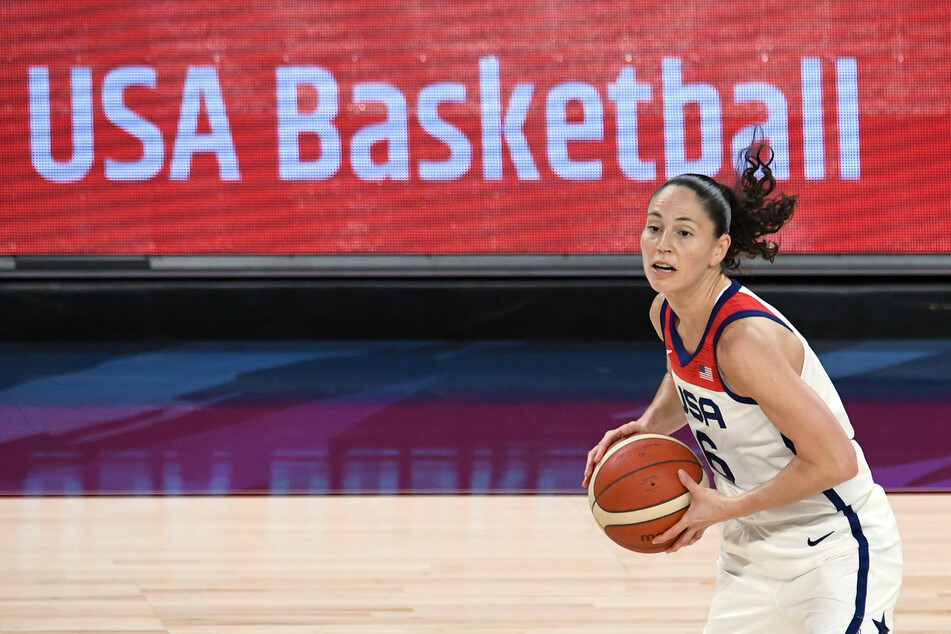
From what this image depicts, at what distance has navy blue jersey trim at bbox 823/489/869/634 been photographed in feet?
5.49

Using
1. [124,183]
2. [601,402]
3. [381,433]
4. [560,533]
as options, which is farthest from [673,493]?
[124,183]

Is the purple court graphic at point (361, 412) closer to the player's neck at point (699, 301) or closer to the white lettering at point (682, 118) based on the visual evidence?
the white lettering at point (682, 118)

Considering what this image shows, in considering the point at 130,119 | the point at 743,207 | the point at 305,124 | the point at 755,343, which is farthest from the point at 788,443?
the point at 130,119

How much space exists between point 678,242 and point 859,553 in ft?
1.87

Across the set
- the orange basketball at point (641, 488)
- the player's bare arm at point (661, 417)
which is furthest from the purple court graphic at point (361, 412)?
the orange basketball at point (641, 488)

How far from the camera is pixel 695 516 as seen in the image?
1.74 meters

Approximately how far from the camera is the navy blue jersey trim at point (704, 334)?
172 cm

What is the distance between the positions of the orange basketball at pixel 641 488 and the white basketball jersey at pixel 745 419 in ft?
0.30

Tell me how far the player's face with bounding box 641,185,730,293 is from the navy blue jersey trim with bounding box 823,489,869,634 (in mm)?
410

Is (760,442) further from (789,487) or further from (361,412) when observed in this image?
(361,412)

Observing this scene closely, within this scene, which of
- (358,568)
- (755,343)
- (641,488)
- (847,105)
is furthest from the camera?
(847,105)

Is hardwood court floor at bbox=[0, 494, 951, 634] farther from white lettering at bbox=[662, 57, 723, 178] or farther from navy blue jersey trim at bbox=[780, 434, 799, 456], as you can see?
white lettering at bbox=[662, 57, 723, 178]

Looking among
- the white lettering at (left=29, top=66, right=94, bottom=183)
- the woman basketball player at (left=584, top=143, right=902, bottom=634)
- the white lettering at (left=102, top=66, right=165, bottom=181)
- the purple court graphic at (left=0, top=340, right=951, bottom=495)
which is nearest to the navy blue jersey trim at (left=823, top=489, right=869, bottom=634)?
the woman basketball player at (left=584, top=143, right=902, bottom=634)

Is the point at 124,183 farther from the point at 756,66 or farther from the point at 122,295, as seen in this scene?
the point at 756,66
